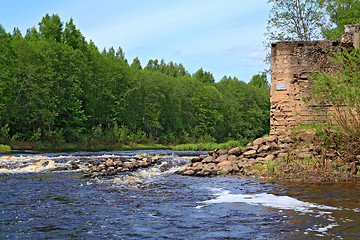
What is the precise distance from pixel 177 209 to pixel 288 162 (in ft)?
20.3

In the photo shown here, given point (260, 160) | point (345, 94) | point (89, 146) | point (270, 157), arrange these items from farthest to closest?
point (89, 146) → point (260, 160) → point (270, 157) → point (345, 94)

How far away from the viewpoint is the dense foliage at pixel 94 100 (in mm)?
36938

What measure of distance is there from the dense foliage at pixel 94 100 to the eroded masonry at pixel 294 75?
14.8 metres

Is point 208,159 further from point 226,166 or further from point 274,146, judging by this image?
point 274,146

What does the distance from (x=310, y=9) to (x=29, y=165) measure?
2171 cm

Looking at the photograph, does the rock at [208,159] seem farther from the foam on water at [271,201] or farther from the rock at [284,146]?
the foam on water at [271,201]

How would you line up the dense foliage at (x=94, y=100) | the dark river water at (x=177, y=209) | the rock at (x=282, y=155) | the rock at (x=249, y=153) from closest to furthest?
the dark river water at (x=177, y=209), the rock at (x=282, y=155), the rock at (x=249, y=153), the dense foliage at (x=94, y=100)

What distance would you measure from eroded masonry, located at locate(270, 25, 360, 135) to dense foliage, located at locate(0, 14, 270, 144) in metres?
14.8

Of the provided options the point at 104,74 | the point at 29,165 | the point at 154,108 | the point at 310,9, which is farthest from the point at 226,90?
the point at 29,165

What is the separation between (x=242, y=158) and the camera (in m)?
13.8

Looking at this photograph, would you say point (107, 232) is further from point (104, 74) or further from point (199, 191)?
point (104, 74)

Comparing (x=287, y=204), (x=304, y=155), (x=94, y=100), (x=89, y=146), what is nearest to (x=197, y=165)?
(x=304, y=155)

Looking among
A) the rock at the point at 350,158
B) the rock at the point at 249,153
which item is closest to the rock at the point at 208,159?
the rock at the point at 249,153

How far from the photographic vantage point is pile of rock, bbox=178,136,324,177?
12.6 m
